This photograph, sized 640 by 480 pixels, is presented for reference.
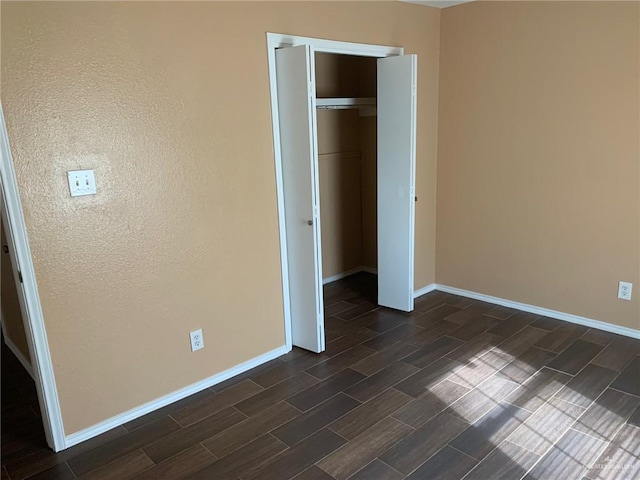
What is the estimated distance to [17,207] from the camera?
6.93 feet

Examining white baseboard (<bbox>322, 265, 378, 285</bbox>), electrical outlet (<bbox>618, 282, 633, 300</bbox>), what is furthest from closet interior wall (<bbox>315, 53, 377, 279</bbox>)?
electrical outlet (<bbox>618, 282, 633, 300</bbox>)

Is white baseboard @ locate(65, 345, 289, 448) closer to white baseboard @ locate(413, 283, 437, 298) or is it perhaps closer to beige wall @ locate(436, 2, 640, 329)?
white baseboard @ locate(413, 283, 437, 298)

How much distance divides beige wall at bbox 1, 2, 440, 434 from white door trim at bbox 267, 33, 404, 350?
51 mm

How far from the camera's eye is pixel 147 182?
2.51 metres

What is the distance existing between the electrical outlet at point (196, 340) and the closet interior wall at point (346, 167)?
2.04 meters

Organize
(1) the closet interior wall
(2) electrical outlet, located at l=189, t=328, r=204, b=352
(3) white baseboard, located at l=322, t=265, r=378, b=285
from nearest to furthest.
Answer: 1. (2) electrical outlet, located at l=189, t=328, r=204, b=352
2. (1) the closet interior wall
3. (3) white baseboard, located at l=322, t=265, r=378, b=285

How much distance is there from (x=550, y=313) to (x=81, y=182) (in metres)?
3.43

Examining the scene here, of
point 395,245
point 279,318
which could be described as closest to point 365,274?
point 395,245

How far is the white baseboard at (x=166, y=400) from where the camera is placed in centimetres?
247

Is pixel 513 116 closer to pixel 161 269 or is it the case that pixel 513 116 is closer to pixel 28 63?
pixel 161 269

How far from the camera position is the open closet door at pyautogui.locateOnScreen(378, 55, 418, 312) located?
3.52m

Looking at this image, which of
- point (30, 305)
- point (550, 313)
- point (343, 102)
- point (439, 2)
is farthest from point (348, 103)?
point (30, 305)

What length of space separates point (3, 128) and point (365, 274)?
3654 mm

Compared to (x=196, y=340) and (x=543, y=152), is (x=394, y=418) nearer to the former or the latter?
(x=196, y=340)
